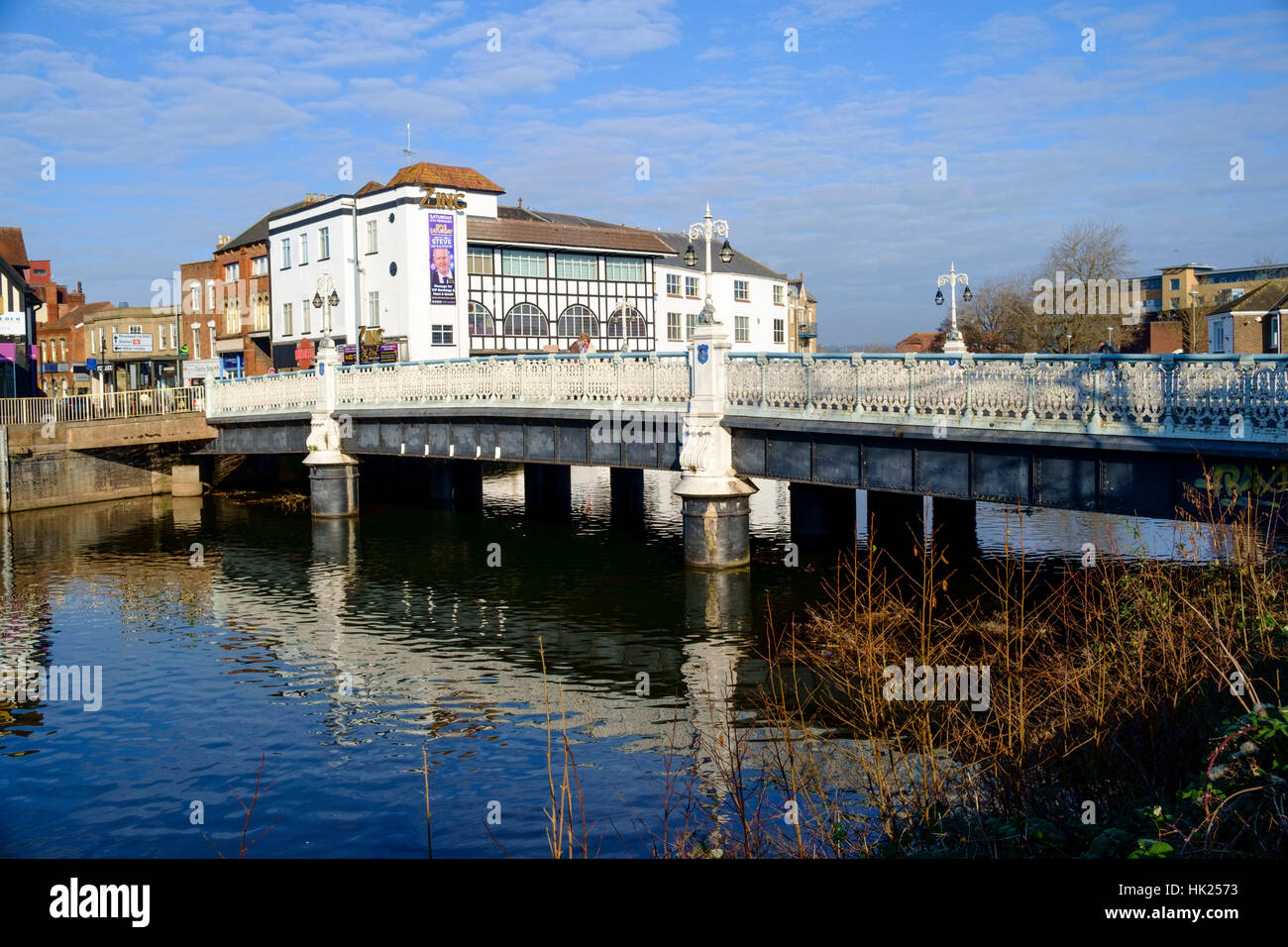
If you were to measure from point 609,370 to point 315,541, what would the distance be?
10691 mm

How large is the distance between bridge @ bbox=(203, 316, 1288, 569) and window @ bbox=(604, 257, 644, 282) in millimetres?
18559

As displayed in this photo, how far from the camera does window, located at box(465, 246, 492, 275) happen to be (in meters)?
49.2

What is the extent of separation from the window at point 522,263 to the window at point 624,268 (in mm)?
4011

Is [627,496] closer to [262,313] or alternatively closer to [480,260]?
[480,260]

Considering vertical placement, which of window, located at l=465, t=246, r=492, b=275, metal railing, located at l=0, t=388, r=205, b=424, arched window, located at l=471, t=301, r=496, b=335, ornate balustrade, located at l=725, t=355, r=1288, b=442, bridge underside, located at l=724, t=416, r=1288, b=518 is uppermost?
window, located at l=465, t=246, r=492, b=275

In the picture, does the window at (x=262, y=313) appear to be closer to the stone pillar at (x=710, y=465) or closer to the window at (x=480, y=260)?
the window at (x=480, y=260)

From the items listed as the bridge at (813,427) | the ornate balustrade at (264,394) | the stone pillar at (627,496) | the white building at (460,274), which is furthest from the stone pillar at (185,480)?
the stone pillar at (627,496)

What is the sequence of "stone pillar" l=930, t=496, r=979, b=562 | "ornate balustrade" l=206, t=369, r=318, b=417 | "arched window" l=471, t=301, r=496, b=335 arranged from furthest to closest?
"arched window" l=471, t=301, r=496, b=335 < "ornate balustrade" l=206, t=369, r=318, b=417 < "stone pillar" l=930, t=496, r=979, b=562

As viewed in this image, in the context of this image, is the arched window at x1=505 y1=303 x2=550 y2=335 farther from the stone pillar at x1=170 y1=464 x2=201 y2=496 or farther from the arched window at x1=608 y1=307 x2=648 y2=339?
the stone pillar at x1=170 y1=464 x2=201 y2=496

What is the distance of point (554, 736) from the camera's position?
13.6 m

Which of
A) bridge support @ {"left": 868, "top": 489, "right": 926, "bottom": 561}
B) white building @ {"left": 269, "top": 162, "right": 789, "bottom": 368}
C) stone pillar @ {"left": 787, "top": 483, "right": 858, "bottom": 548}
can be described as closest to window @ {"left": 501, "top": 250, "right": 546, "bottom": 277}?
white building @ {"left": 269, "top": 162, "right": 789, "bottom": 368}
